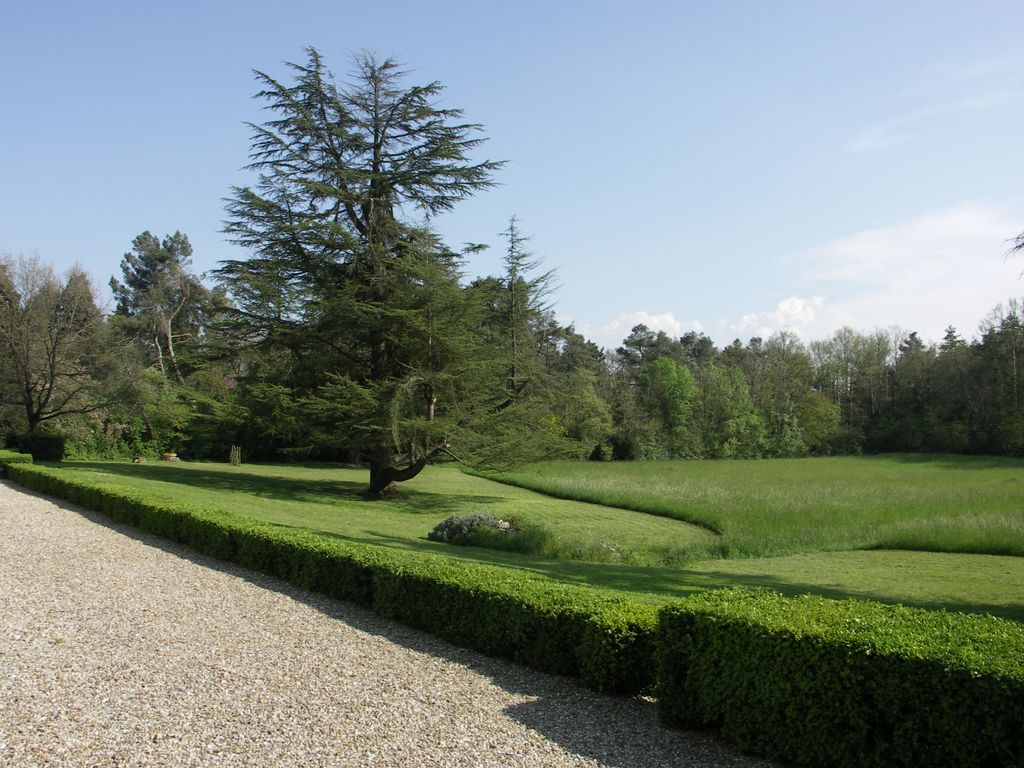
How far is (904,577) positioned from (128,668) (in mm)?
11966

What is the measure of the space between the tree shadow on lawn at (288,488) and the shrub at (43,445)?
233 centimetres

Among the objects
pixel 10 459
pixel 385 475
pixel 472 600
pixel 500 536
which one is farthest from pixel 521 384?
pixel 472 600

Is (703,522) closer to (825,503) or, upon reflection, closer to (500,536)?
(825,503)

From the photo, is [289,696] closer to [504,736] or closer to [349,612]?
[504,736]

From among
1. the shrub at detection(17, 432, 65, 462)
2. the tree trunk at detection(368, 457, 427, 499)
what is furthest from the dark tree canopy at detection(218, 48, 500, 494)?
the shrub at detection(17, 432, 65, 462)

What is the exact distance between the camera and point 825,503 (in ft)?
76.0

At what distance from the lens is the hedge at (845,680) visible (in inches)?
148

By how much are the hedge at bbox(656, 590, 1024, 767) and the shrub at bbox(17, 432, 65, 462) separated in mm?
28021

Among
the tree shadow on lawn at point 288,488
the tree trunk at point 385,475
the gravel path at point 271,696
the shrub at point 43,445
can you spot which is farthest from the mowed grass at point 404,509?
the gravel path at point 271,696

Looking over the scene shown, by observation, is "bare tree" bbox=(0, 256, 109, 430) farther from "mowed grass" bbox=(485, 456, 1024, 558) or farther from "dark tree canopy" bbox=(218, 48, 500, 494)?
"mowed grass" bbox=(485, 456, 1024, 558)

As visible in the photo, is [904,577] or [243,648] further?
[904,577]

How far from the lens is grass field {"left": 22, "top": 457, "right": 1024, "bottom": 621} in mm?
11664

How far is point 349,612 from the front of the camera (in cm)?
819

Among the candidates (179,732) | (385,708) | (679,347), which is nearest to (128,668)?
(179,732)
